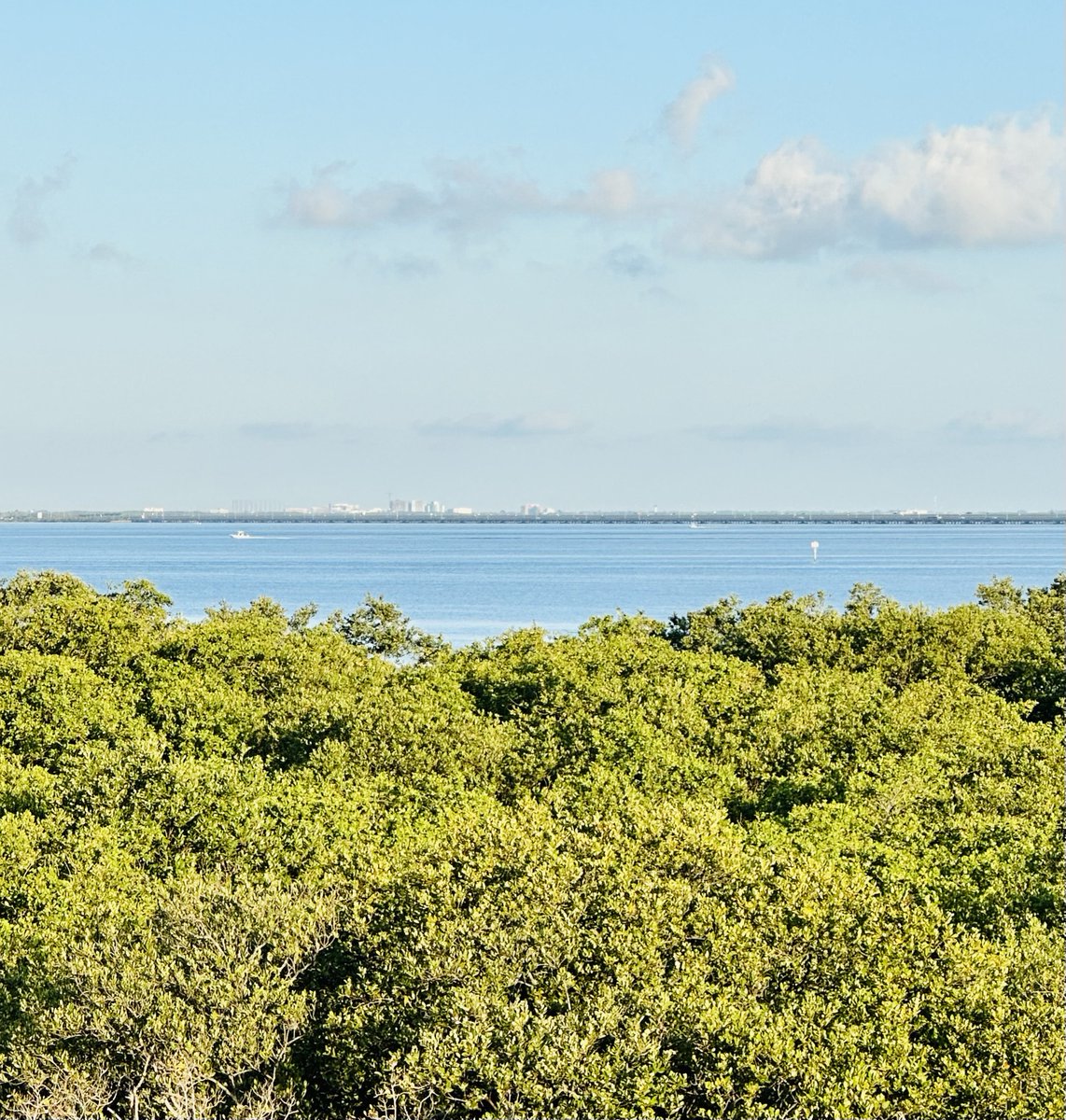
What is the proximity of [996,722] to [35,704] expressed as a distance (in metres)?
26.2

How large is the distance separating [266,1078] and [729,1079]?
6.52 metres

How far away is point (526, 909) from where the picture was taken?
20.7 metres

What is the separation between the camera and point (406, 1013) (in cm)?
1945

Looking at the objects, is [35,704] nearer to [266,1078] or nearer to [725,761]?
[725,761]

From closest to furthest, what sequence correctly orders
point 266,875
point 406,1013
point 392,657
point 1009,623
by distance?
point 406,1013 < point 266,875 < point 1009,623 < point 392,657

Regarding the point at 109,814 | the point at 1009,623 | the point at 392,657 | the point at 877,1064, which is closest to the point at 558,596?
the point at 392,657

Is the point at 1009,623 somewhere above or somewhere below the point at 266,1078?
above

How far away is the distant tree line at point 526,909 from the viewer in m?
18.3

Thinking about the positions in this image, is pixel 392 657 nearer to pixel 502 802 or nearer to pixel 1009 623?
pixel 1009 623

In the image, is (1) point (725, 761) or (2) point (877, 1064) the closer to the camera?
(2) point (877, 1064)

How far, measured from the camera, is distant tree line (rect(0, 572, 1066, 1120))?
60.0ft

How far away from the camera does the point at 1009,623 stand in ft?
185

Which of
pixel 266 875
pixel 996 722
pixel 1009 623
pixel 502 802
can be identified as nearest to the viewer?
pixel 266 875

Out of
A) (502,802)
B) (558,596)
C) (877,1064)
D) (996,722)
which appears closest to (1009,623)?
(996,722)
